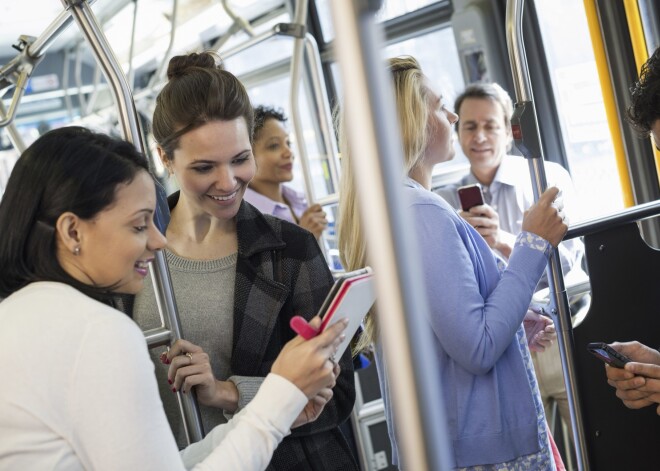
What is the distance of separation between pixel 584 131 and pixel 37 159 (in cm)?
314

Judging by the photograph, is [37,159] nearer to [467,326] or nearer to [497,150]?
[467,326]

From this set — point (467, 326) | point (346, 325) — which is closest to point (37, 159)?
point (346, 325)

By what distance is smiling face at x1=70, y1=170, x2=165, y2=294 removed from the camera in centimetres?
117

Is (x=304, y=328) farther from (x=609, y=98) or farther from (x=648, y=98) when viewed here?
(x=609, y=98)

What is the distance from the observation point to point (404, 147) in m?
1.82

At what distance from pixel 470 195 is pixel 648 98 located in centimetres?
65

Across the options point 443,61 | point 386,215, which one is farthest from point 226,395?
point 443,61

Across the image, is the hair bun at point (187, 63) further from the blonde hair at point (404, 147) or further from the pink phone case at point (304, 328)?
the pink phone case at point (304, 328)

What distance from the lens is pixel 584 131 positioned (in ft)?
12.5

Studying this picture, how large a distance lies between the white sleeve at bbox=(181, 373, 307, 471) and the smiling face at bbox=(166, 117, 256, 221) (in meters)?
0.61

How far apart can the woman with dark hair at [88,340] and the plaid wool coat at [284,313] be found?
0.94ft

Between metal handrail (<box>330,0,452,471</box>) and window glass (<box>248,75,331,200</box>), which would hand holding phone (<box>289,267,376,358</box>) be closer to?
metal handrail (<box>330,0,452,471</box>)

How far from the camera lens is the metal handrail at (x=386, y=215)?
2.25ft

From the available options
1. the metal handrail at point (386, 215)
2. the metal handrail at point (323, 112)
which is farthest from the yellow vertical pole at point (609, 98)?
the metal handrail at point (386, 215)
